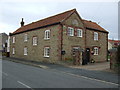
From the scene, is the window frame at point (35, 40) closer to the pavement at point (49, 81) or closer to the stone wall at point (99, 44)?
the stone wall at point (99, 44)

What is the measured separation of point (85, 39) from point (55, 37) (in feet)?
19.8

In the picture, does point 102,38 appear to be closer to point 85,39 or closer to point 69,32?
point 85,39

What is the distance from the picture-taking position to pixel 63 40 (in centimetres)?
2189

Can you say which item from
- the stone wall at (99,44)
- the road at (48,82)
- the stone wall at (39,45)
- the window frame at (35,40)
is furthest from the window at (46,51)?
the road at (48,82)

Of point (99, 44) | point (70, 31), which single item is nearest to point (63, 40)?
point (70, 31)

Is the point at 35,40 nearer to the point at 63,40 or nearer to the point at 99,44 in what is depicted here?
the point at 63,40

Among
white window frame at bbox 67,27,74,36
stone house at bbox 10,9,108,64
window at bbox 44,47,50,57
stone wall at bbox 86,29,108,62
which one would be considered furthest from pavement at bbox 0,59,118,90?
stone wall at bbox 86,29,108,62

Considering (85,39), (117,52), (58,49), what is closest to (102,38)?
(85,39)

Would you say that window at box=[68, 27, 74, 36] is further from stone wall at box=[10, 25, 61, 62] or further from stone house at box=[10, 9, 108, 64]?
stone wall at box=[10, 25, 61, 62]

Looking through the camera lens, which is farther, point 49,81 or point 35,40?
point 35,40

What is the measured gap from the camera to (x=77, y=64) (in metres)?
20.5

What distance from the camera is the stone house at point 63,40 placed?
71.6ft

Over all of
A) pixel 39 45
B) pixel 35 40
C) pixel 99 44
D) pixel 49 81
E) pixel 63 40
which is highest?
pixel 35 40

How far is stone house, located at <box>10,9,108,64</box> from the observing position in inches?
859
